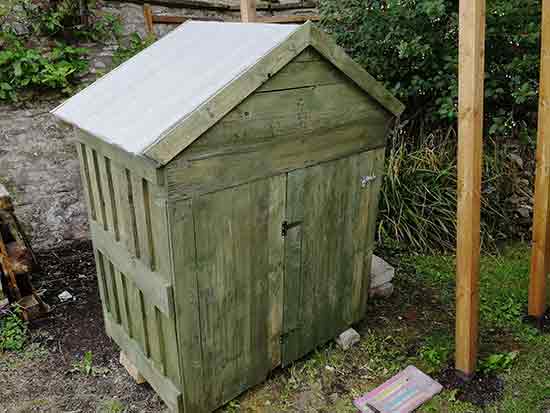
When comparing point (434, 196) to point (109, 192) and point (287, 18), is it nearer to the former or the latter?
point (109, 192)

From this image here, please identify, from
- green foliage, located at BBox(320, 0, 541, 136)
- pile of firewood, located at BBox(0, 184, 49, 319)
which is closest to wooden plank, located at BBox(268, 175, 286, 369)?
pile of firewood, located at BBox(0, 184, 49, 319)

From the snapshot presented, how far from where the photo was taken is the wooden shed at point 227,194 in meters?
2.10

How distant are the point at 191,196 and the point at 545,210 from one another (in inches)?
98.9

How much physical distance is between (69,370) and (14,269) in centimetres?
95

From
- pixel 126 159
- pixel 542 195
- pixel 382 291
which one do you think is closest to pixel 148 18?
pixel 126 159

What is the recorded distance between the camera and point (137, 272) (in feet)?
8.23

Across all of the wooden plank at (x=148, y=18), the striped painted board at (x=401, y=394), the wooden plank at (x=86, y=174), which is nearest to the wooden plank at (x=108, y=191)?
the wooden plank at (x=86, y=174)

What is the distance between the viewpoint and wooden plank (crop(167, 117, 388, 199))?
2070 millimetres

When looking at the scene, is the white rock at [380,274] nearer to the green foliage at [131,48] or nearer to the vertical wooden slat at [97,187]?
the vertical wooden slat at [97,187]

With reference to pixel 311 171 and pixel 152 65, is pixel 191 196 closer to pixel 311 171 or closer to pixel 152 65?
pixel 311 171

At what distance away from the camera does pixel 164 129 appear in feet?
6.33

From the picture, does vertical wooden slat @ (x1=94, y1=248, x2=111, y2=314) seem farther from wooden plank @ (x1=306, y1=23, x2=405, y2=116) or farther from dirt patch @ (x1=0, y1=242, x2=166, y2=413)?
wooden plank @ (x1=306, y1=23, x2=405, y2=116)

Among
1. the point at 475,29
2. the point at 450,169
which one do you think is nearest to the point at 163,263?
the point at 475,29

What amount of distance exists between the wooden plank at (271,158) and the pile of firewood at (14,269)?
217 cm
